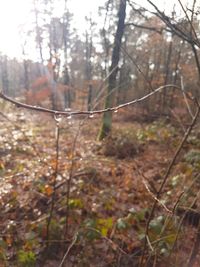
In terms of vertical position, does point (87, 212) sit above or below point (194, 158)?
below

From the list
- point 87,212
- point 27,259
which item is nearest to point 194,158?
point 87,212

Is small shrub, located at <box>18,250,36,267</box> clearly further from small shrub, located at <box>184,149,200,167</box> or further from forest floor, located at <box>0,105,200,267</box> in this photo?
small shrub, located at <box>184,149,200,167</box>

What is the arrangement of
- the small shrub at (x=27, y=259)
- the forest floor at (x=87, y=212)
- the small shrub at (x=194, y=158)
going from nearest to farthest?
the forest floor at (x=87, y=212), the small shrub at (x=27, y=259), the small shrub at (x=194, y=158)

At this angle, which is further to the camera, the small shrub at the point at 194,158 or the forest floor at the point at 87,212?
the small shrub at the point at 194,158

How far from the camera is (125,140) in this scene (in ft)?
23.1

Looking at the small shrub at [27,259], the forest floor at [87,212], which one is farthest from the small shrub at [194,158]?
the small shrub at [27,259]

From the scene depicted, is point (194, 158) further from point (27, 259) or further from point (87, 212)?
point (27, 259)

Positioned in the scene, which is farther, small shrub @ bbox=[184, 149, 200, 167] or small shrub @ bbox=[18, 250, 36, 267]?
small shrub @ bbox=[184, 149, 200, 167]

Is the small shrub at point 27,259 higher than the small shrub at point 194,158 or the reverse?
the reverse

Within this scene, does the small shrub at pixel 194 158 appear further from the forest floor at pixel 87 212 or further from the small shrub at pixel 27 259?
the small shrub at pixel 27 259

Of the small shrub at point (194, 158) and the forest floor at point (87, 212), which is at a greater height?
the small shrub at point (194, 158)

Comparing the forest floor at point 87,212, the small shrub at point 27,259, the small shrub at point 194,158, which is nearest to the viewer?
the forest floor at point 87,212

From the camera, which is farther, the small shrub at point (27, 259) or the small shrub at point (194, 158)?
the small shrub at point (194, 158)

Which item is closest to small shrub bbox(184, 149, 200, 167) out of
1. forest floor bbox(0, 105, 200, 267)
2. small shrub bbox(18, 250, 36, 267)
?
forest floor bbox(0, 105, 200, 267)
